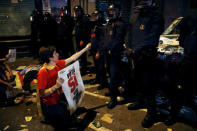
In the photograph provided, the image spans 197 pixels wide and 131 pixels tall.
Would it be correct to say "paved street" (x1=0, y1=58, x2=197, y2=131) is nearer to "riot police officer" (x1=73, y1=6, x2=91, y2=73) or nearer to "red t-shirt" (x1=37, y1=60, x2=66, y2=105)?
"red t-shirt" (x1=37, y1=60, x2=66, y2=105)

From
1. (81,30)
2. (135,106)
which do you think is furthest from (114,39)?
(81,30)

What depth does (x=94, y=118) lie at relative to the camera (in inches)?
150

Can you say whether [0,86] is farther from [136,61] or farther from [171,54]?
[171,54]

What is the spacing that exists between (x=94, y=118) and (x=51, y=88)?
5.19 feet

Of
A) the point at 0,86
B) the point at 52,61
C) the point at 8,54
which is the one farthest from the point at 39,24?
the point at 52,61

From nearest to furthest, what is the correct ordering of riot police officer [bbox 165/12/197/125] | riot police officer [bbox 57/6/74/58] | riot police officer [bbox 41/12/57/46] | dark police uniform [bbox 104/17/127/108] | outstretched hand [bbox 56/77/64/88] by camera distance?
outstretched hand [bbox 56/77/64/88] < riot police officer [bbox 165/12/197/125] < dark police uniform [bbox 104/17/127/108] < riot police officer [bbox 57/6/74/58] < riot police officer [bbox 41/12/57/46]

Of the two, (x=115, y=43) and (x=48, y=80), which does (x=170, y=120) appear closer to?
(x=115, y=43)

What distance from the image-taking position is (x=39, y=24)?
9000 millimetres

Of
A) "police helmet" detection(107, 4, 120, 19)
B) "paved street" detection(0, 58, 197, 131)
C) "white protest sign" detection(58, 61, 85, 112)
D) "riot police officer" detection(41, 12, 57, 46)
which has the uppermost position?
"police helmet" detection(107, 4, 120, 19)

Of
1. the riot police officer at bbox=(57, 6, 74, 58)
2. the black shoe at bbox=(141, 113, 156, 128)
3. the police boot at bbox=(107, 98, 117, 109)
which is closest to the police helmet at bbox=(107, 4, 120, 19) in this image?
the police boot at bbox=(107, 98, 117, 109)

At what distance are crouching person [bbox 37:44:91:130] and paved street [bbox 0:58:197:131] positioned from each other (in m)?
0.53

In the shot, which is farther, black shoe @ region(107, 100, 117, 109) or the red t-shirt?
black shoe @ region(107, 100, 117, 109)

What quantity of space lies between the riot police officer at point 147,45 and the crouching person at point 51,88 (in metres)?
1.78

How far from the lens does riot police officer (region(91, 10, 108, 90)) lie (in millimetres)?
4706
